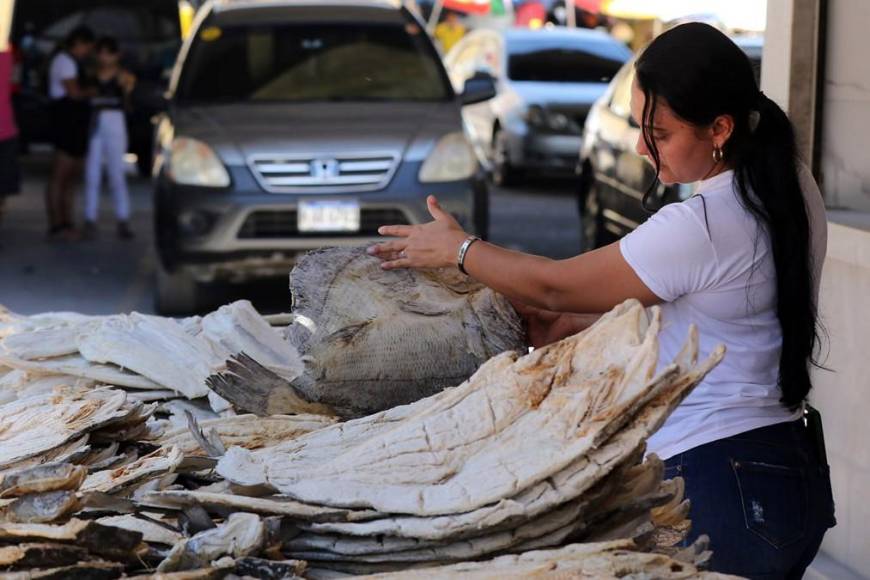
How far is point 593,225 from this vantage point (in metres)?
11.6

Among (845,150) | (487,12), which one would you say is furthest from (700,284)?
(487,12)

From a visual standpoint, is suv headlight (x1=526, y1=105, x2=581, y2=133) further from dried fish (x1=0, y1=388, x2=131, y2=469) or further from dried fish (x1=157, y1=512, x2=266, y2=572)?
dried fish (x1=157, y1=512, x2=266, y2=572)

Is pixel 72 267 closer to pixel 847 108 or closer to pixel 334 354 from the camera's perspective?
pixel 847 108

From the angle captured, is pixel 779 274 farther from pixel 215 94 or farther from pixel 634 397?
pixel 215 94

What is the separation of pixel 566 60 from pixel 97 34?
5.99 m

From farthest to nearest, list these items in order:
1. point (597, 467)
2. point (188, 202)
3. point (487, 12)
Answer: point (487, 12)
point (188, 202)
point (597, 467)

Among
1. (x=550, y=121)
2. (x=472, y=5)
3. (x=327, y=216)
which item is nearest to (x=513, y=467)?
(x=327, y=216)

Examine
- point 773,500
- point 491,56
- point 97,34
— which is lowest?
point 491,56

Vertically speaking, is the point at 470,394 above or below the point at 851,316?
above

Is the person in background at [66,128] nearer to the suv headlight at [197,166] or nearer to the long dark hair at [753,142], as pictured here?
the suv headlight at [197,166]

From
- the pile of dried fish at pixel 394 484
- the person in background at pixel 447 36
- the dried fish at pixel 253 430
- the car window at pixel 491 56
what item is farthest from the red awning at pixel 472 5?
the pile of dried fish at pixel 394 484

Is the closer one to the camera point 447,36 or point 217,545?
point 217,545

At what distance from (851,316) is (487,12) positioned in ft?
87.0

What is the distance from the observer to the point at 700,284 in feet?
8.82
